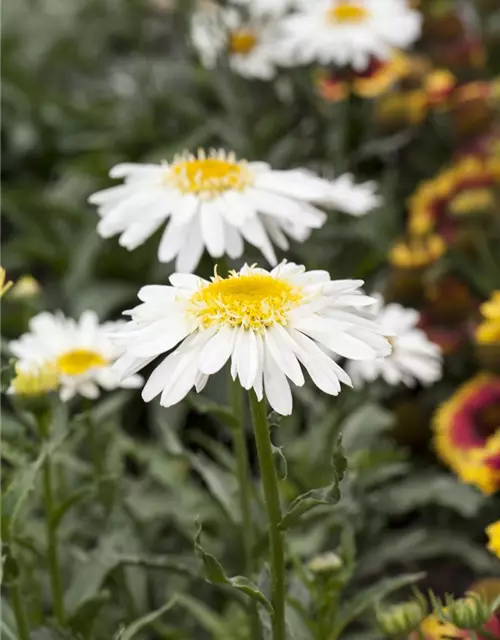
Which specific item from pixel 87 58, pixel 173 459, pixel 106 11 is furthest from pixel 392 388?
pixel 106 11

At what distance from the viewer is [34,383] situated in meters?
0.77

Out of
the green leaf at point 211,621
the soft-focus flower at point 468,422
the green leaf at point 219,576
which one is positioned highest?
the soft-focus flower at point 468,422

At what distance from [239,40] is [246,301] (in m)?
1.05

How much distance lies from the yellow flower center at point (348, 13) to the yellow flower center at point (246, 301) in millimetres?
906

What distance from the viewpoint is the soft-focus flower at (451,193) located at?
4.17 feet

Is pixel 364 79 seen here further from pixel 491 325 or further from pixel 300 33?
pixel 491 325

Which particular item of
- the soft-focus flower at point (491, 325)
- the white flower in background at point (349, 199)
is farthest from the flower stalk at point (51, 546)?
the soft-focus flower at point (491, 325)

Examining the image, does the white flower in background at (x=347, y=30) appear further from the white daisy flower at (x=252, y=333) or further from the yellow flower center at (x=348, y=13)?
the white daisy flower at (x=252, y=333)

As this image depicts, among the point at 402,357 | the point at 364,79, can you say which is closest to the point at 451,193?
the point at 364,79

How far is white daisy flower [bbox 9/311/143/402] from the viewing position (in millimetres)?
870

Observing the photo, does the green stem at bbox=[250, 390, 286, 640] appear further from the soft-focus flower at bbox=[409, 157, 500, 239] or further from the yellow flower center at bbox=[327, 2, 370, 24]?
the yellow flower center at bbox=[327, 2, 370, 24]

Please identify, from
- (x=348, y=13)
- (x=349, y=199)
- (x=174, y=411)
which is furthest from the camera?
(x=348, y=13)

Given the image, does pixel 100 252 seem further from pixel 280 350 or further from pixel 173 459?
pixel 280 350

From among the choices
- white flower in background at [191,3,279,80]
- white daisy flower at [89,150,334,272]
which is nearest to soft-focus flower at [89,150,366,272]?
white daisy flower at [89,150,334,272]
